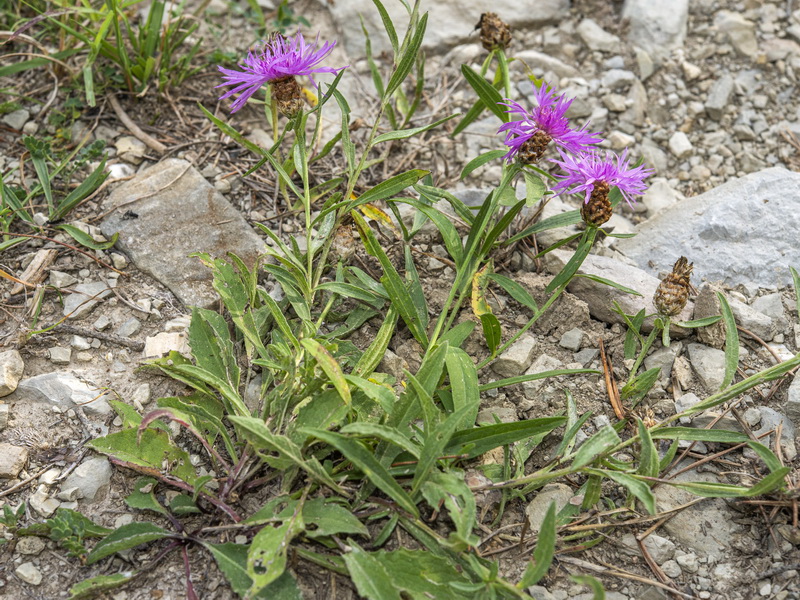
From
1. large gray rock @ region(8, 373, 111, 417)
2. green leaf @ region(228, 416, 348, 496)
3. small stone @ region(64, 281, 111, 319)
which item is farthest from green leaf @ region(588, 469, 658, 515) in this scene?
small stone @ region(64, 281, 111, 319)

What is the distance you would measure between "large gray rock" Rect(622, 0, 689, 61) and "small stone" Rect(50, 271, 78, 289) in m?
2.97

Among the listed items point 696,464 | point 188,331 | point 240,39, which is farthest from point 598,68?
point 188,331

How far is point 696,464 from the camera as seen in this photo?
2279mm

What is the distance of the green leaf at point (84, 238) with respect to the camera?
2.77 meters

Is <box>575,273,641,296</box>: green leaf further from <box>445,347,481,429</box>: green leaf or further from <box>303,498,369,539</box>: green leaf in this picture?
<box>303,498,369,539</box>: green leaf

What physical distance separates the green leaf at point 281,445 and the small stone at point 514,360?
0.75 metres

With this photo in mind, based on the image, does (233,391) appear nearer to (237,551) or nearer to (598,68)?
(237,551)

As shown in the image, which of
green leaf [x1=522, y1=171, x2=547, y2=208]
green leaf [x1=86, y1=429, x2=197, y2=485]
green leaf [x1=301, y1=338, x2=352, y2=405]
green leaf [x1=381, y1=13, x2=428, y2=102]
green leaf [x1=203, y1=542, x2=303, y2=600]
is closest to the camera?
green leaf [x1=203, y1=542, x2=303, y2=600]

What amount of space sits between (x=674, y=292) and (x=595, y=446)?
70cm

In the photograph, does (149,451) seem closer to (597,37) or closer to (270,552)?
(270,552)

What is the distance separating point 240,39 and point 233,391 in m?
2.20

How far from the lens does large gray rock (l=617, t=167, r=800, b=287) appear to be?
2.80 m

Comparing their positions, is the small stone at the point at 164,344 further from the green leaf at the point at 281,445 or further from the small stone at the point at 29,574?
the small stone at the point at 29,574

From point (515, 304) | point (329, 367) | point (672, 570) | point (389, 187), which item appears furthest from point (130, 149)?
point (672, 570)
